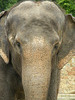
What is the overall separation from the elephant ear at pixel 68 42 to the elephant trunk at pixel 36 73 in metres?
0.75

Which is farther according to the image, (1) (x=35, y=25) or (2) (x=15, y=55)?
(2) (x=15, y=55)

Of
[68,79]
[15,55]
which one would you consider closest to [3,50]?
[15,55]

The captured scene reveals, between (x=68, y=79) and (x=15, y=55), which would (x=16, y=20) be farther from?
(x=68, y=79)

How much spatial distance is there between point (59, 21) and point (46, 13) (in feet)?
0.63

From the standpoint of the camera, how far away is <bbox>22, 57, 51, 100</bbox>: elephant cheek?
328 centimetres

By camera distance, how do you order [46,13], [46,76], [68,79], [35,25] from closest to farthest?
1. [46,76]
2. [35,25]
3. [46,13]
4. [68,79]

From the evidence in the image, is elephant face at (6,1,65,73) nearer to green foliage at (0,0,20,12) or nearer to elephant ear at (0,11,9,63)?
elephant ear at (0,11,9,63)

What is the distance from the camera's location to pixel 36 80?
10.7 feet

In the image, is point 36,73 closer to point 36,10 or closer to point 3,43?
point 36,10

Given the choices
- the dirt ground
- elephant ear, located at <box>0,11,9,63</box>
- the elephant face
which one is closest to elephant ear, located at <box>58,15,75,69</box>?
the elephant face

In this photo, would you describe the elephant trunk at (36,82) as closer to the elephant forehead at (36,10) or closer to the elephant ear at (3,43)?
the elephant forehead at (36,10)

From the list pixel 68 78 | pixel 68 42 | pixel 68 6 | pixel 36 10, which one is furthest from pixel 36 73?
pixel 68 6

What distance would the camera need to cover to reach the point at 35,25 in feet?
11.7

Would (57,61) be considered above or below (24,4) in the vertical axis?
below
